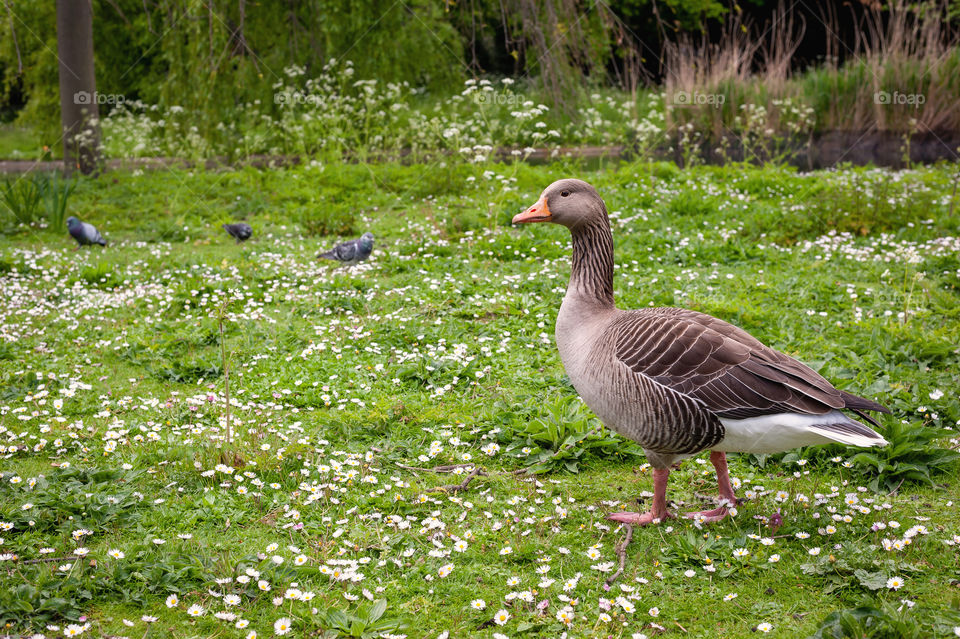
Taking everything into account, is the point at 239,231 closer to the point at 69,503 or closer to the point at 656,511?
the point at 69,503

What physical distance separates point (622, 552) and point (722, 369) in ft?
2.92

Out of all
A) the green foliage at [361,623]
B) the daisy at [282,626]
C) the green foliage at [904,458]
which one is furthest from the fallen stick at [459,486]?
the green foliage at [904,458]

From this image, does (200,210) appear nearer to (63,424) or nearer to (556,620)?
(63,424)

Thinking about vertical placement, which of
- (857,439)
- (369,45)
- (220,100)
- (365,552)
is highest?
(369,45)

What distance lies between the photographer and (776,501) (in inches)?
146

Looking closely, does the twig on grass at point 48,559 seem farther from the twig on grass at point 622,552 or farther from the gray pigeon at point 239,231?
the gray pigeon at point 239,231

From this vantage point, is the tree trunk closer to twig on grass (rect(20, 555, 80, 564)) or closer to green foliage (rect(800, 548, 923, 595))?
twig on grass (rect(20, 555, 80, 564))

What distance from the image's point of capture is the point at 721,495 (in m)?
3.69

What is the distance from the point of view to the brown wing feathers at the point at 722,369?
3.25 meters

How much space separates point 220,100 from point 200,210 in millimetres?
2688

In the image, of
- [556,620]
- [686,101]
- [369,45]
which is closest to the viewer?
[556,620]

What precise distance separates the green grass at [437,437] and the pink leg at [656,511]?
87 millimetres

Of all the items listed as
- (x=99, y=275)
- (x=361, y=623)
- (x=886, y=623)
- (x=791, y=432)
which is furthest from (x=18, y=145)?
(x=886, y=623)

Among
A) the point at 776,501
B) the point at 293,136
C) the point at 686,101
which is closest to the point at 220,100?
the point at 293,136
